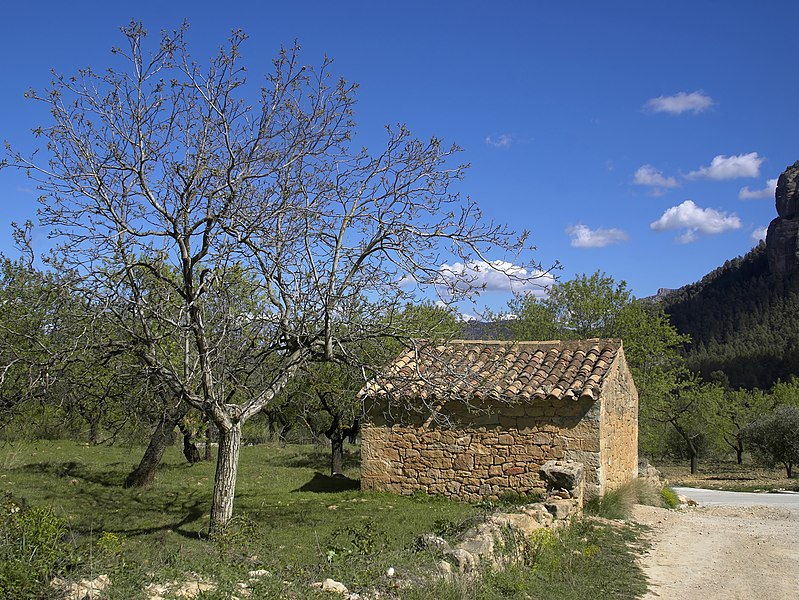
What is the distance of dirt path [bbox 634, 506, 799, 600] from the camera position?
781 centimetres

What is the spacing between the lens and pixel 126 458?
2031 centimetres

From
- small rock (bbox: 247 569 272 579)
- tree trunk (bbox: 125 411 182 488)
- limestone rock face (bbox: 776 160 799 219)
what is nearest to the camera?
small rock (bbox: 247 569 272 579)

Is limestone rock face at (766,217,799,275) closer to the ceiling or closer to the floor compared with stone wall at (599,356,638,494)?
closer to the ceiling

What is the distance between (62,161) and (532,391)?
932 cm

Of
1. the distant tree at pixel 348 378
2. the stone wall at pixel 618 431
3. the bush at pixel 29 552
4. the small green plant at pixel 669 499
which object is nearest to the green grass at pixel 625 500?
the small green plant at pixel 669 499

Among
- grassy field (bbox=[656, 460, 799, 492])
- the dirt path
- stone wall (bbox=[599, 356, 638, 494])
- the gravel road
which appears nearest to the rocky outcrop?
grassy field (bbox=[656, 460, 799, 492])

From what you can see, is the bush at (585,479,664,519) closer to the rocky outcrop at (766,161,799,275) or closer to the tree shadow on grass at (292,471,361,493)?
the tree shadow on grass at (292,471,361,493)

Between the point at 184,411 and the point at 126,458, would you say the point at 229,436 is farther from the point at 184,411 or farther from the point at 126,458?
the point at 126,458

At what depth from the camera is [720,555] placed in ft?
32.0

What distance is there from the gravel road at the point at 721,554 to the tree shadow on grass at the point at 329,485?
6.50 meters

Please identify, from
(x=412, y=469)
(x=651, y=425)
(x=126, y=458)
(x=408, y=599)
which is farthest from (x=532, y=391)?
(x=651, y=425)

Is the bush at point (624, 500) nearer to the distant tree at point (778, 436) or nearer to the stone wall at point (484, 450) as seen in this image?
the stone wall at point (484, 450)

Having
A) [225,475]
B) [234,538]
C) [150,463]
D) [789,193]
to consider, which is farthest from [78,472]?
[789,193]

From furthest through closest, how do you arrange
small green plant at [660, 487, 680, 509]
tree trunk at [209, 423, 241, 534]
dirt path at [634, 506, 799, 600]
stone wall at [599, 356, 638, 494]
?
small green plant at [660, 487, 680, 509]
stone wall at [599, 356, 638, 494]
tree trunk at [209, 423, 241, 534]
dirt path at [634, 506, 799, 600]
